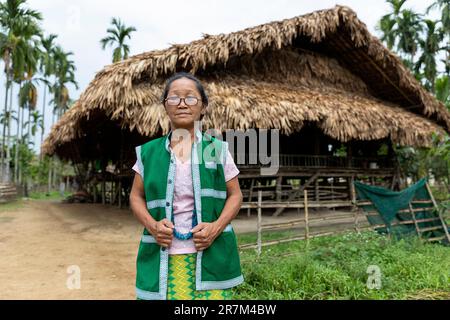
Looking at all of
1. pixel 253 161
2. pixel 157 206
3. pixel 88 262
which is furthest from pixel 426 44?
pixel 157 206

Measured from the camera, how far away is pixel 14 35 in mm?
16875

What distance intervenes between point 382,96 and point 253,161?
16.4ft

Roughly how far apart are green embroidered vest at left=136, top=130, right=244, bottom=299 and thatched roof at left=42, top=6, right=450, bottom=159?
5.26 m

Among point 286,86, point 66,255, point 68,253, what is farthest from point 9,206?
point 286,86

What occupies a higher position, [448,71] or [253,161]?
[448,71]

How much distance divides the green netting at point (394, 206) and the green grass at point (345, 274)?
2.97 ft

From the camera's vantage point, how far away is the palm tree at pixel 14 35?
656 inches

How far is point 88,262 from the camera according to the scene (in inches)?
196

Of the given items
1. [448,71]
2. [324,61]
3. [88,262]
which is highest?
[448,71]

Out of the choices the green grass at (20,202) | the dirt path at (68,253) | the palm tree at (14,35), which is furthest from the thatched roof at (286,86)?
the palm tree at (14,35)

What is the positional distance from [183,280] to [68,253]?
4.80 metres
